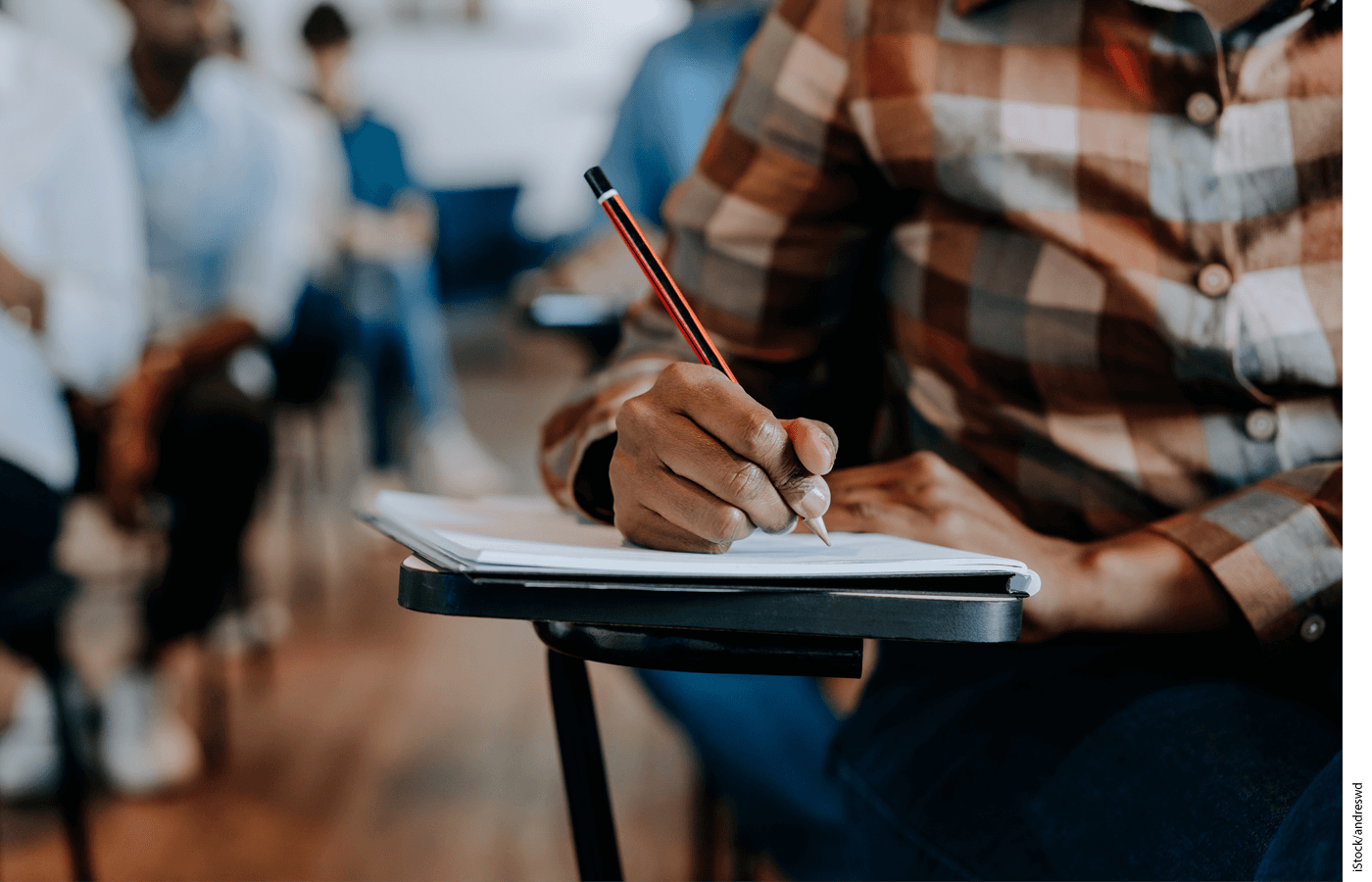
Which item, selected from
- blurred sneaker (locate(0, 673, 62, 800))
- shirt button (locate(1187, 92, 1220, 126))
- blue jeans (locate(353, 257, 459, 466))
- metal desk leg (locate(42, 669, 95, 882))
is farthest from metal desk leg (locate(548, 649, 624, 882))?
blue jeans (locate(353, 257, 459, 466))

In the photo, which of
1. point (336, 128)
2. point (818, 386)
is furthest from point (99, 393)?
point (336, 128)

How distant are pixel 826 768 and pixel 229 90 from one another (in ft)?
6.42

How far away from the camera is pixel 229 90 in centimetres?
209

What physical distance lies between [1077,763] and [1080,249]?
282 millimetres

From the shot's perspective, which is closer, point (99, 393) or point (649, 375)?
point (649, 375)

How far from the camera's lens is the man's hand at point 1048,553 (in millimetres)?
494

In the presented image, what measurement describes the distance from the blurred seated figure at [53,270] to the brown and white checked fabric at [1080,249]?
82cm

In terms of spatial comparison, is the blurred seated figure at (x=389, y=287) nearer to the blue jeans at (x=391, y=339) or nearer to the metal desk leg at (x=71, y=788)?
the blue jeans at (x=391, y=339)

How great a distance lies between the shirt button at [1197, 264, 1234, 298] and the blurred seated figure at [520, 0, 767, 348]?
811 mm

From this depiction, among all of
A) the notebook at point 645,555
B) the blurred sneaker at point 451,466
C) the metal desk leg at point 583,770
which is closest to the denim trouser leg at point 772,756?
the metal desk leg at point 583,770

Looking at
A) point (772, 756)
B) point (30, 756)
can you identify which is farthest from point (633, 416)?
point (30, 756)

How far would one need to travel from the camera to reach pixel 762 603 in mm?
350

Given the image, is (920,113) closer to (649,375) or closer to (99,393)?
(649,375)

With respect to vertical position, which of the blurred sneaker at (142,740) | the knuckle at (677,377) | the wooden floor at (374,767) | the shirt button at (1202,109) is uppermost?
the shirt button at (1202,109)
